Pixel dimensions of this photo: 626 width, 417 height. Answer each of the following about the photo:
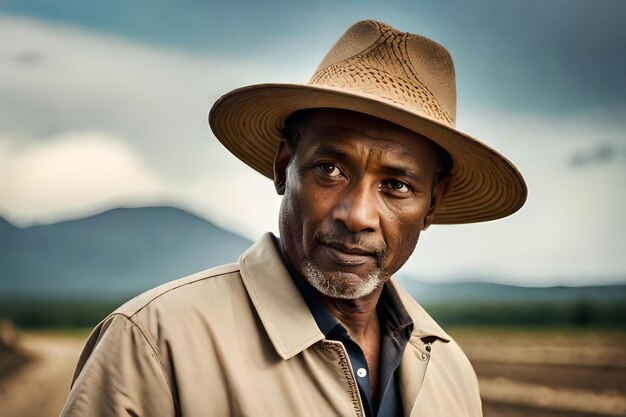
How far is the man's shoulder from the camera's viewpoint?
4.68 feet

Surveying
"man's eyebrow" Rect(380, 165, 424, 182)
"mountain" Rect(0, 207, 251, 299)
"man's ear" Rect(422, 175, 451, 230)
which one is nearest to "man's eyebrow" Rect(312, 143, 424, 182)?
"man's eyebrow" Rect(380, 165, 424, 182)

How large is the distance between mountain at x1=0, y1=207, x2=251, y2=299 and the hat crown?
1744 mm

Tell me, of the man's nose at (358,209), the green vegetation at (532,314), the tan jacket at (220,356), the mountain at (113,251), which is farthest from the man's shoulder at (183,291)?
the green vegetation at (532,314)

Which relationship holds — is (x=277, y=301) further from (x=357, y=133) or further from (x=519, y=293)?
(x=519, y=293)

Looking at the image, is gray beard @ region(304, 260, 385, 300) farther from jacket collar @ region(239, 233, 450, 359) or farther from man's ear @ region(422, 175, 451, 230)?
man's ear @ region(422, 175, 451, 230)

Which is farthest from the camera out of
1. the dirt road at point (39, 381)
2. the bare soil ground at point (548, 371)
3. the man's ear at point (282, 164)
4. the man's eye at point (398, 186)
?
the bare soil ground at point (548, 371)

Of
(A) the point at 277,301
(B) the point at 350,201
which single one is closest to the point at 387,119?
(B) the point at 350,201

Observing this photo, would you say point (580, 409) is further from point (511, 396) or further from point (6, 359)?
point (6, 359)

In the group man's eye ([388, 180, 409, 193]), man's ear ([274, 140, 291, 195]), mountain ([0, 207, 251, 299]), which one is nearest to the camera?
man's eye ([388, 180, 409, 193])

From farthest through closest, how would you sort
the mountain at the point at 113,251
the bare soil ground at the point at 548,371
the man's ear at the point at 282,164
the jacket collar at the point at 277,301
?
1. the bare soil ground at the point at 548,371
2. the mountain at the point at 113,251
3. the man's ear at the point at 282,164
4. the jacket collar at the point at 277,301

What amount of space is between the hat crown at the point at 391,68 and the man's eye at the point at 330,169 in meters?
0.16

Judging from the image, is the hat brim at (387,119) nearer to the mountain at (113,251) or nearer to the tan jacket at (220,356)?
the tan jacket at (220,356)

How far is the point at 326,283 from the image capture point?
1.53 metres

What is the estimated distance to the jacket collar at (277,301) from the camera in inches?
56.9
